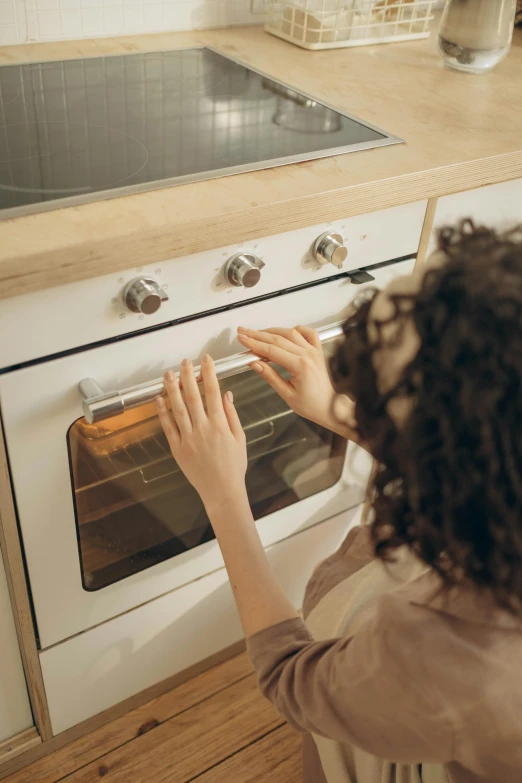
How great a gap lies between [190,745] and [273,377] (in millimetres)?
710

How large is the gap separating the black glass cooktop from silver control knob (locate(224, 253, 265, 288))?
3.6 inches

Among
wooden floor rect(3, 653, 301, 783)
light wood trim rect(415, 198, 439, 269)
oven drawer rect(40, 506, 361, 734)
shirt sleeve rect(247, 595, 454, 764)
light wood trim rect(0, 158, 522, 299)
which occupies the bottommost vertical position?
wooden floor rect(3, 653, 301, 783)

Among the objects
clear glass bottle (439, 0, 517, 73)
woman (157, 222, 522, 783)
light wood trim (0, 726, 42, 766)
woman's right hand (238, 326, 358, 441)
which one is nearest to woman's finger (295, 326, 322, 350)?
woman's right hand (238, 326, 358, 441)

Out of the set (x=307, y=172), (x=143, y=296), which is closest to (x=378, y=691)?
(x=143, y=296)

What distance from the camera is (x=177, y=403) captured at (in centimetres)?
74

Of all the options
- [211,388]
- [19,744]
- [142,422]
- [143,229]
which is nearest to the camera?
[143,229]

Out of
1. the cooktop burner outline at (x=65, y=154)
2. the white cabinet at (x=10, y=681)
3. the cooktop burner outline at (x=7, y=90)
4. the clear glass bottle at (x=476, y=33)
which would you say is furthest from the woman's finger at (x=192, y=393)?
the clear glass bottle at (x=476, y=33)

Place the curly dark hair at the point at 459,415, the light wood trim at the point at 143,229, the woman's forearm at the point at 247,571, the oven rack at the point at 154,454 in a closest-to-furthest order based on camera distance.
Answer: the curly dark hair at the point at 459,415 → the light wood trim at the point at 143,229 → the woman's forearm at the point at 247,571 → the oven rack at the point at 154,454

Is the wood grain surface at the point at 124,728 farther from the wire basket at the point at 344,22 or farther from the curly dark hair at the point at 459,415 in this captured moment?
the wire basket at the point at 344,22

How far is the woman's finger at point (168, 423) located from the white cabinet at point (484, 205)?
398 millimetres

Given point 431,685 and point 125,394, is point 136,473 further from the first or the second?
point 431,685

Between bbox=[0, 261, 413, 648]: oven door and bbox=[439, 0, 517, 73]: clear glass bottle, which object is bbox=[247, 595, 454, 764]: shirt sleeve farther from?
bbox=[439, 0, 517, 73]: clear glass bottle

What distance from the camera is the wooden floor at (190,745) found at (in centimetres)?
110

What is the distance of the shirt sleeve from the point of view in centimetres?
54
